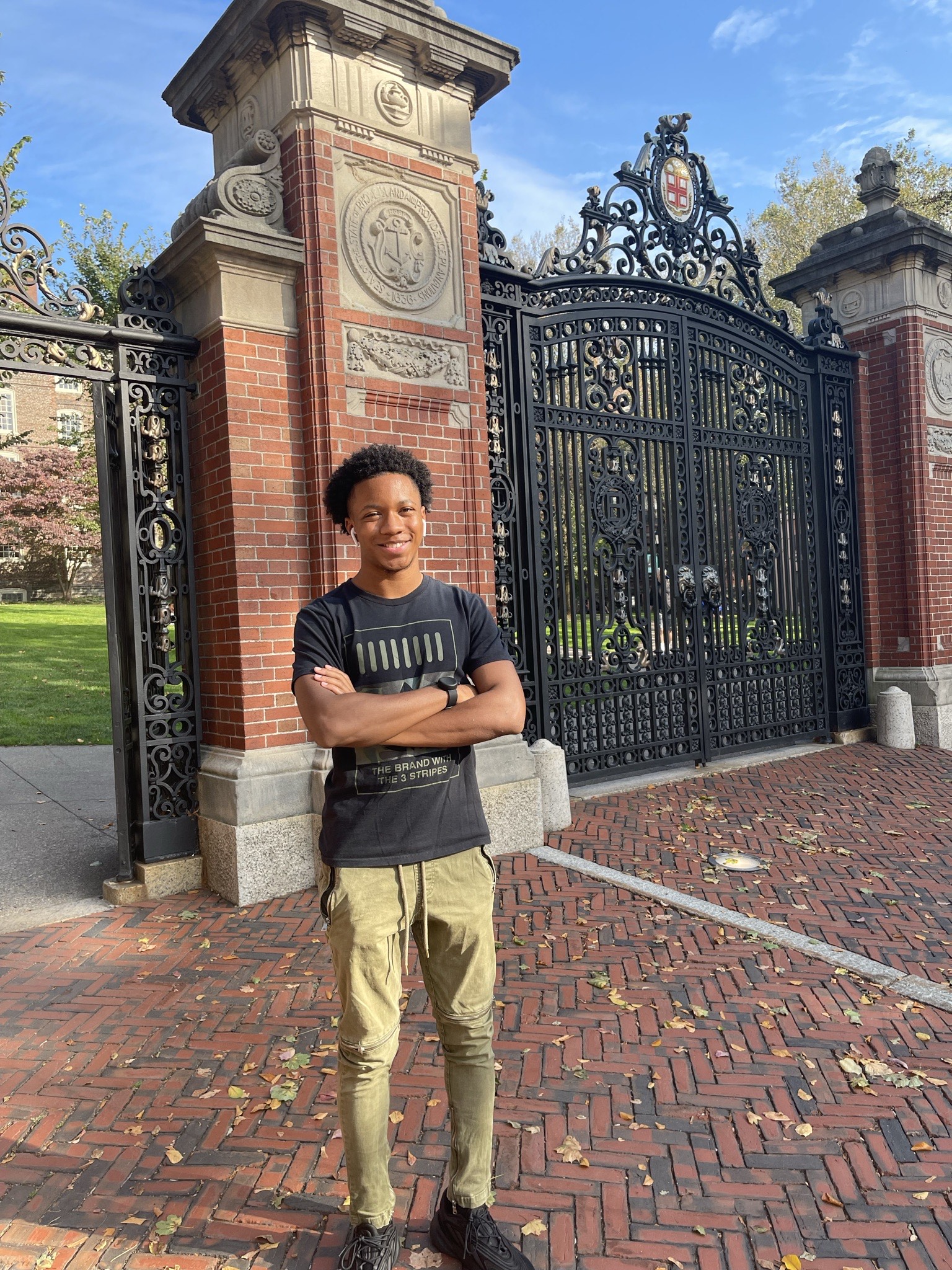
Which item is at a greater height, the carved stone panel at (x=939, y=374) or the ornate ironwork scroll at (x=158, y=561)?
the carved stone panel at (x=939, y=374)

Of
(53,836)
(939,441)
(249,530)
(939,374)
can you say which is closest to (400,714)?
(249,530)

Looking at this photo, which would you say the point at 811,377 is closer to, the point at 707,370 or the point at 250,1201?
the point at 707,370

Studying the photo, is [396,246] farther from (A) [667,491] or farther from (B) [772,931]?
(B) [772,931]

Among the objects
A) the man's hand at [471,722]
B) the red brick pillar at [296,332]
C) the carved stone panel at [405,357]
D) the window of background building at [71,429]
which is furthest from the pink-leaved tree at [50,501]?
the man's hand at [471,722]

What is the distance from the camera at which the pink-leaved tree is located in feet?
81.6

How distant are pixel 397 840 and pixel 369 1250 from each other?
3.30 ft

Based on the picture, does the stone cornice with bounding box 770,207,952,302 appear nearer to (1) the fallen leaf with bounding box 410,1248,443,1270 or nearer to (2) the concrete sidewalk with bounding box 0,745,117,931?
(2) the concrete sidewalk with bounding box 0,745,117,931

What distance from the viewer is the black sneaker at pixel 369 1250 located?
2.15 m

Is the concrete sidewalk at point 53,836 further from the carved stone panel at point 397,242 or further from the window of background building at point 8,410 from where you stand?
the window of background building at point 8,410

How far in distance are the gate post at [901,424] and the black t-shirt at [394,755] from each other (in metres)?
8.59

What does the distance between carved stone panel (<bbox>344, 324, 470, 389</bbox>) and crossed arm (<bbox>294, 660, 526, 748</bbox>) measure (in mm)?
3680

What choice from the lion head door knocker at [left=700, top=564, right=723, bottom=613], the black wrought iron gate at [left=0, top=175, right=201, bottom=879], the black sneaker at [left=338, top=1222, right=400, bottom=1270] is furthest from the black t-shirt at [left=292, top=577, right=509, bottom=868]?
the lion head door knocker at [left=700, top=564, right=723, bottom=613]

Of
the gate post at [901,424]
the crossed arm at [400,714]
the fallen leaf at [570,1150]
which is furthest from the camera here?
the gate post at [901,424]

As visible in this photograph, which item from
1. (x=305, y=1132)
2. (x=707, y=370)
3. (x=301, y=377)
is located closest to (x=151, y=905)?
(x=305, y=1132)
